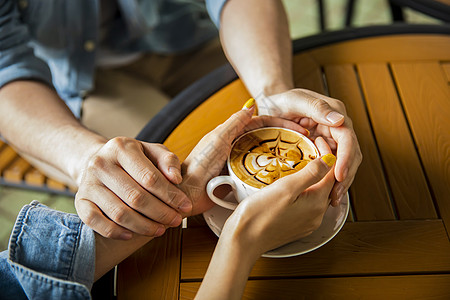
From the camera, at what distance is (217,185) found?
2.03 ft

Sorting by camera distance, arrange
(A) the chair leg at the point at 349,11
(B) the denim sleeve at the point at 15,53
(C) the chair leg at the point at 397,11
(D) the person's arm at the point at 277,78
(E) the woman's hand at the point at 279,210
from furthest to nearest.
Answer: (A) the chair leg at the point at 349,11 < (C) the chair leg at the point at 397,11 < (B) the denim sleeve at the point at 15,53 < (D) the person's arm at the point at 277,78 < (E) the woman's hand at the point at 279,210

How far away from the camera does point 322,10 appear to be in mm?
1707

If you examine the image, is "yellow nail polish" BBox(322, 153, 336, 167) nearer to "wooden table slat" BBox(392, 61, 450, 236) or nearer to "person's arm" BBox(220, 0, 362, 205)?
"person's arm" BBox(220, 0, 362, 205)

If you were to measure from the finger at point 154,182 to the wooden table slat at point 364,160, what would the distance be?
298 mm

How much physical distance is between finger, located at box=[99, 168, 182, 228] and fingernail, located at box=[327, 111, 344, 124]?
31 cm

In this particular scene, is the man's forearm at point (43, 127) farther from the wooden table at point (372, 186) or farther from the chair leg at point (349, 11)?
the chair leg at point (349, 11)

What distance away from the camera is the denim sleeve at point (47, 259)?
23.0 inches

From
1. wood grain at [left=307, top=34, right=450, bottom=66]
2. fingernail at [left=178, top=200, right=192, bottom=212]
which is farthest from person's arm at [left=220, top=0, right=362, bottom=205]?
fingernail at [left=178, top=200, right=192, bottom=212]

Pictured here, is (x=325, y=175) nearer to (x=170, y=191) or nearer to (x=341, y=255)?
(x=341, y=255)

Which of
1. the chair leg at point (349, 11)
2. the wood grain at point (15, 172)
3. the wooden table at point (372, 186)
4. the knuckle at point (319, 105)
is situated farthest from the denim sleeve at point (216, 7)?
the chair leg at point (349, 11)

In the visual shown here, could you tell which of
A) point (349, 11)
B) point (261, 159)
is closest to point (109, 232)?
point (261, 159)

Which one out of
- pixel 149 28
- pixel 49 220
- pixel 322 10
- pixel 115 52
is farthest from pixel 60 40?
pixel 322 10

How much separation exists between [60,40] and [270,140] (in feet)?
2.56

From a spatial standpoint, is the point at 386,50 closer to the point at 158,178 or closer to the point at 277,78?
the point at 277,78
